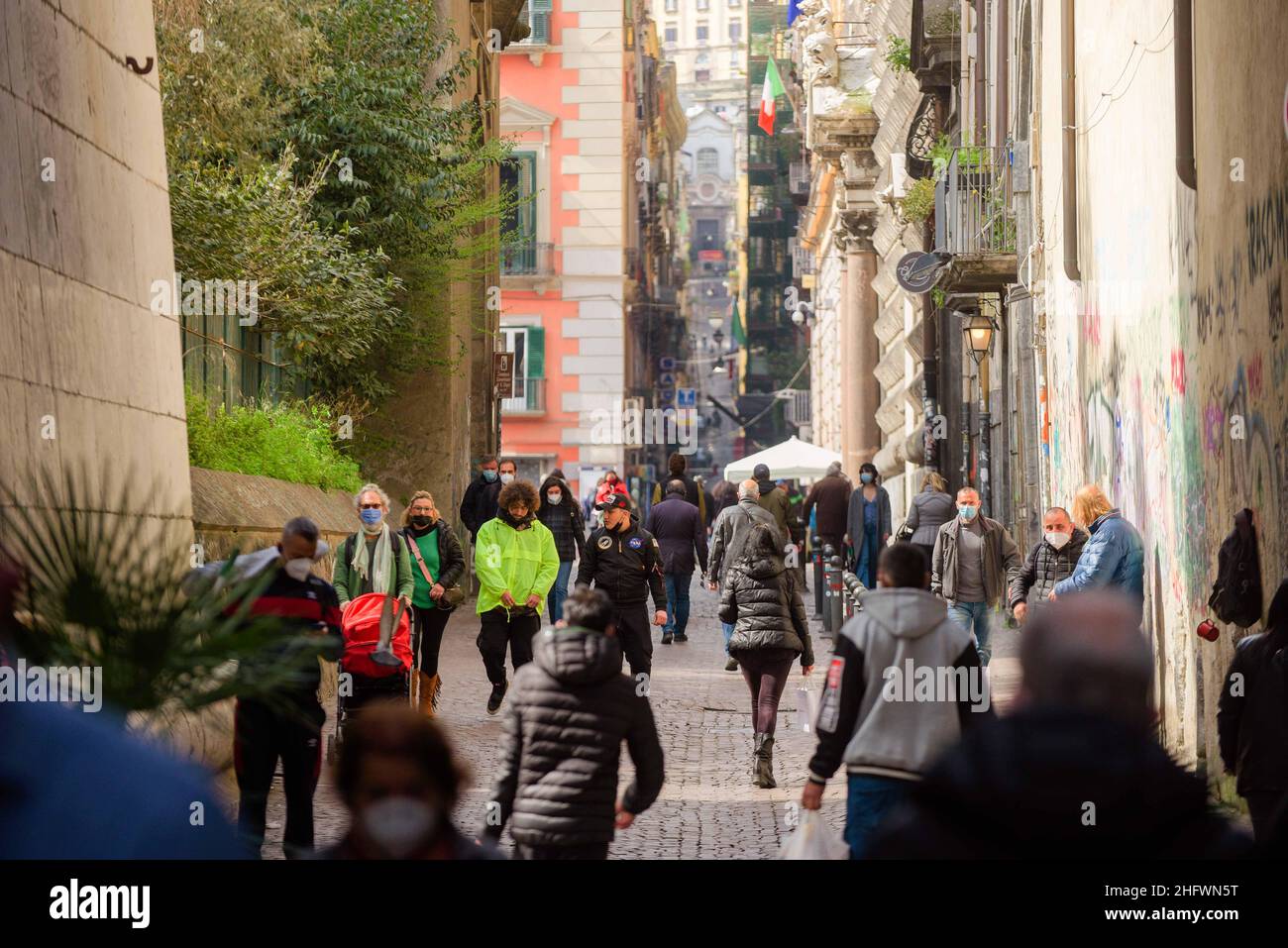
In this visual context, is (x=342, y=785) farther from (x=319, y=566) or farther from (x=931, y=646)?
(x=319, y=566)

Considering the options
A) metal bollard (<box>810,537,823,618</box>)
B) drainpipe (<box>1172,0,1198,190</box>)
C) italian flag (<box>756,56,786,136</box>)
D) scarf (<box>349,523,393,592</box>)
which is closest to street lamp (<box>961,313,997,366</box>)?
metal bollard (<box>810,537,823,618</box>)

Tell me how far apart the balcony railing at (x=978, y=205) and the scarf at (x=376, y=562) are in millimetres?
10867

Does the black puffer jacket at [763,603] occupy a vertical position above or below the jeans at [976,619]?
above

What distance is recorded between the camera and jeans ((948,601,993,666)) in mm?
14508

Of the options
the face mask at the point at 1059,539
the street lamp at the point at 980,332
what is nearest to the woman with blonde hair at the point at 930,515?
the street lamp at the point at 980,332

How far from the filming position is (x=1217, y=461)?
33.3 feet

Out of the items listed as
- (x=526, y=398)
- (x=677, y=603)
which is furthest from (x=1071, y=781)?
(x=526, y=398)

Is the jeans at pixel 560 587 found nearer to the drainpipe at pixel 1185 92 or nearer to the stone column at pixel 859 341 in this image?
the drainpipe at pixel 1185 92

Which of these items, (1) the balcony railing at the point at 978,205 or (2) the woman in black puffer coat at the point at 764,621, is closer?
(2) the woman in black puffer coat at the point at 764,621

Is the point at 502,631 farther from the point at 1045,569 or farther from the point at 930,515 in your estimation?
the point at 930,515

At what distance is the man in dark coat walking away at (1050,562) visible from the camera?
12.1 meters

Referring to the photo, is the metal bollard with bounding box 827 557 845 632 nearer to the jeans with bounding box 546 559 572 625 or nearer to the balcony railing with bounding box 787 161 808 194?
the jeans with bounding box 546 559 572 625

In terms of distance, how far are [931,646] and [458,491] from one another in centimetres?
1905
